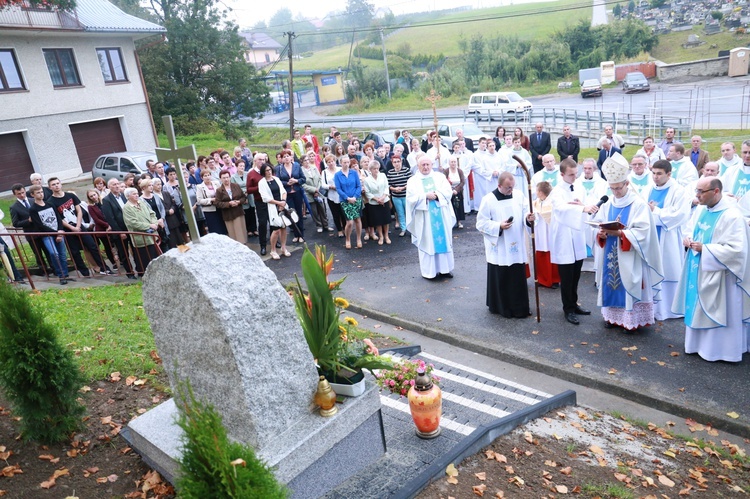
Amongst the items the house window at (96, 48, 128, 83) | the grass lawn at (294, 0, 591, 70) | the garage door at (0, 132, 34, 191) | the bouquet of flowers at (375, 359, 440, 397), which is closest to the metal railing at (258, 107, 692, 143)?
the house window at (96, 48, 128, 83)

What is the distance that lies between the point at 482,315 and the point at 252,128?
3264 cm

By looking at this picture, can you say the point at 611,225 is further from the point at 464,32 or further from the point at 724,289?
the point at 464,32

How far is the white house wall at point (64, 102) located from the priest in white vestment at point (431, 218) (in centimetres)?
2021

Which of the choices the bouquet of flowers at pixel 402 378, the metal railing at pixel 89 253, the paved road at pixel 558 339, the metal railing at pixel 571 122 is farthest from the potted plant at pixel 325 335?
the metal railing at pixel 571 122

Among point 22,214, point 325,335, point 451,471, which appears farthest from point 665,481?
point 22,214

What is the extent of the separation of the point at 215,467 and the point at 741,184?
972 cm

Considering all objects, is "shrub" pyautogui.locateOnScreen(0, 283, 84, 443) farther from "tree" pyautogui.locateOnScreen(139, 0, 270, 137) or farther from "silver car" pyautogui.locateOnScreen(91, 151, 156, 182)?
"tree" pyautogui.locateOnScreen(139, 0, 270, 137)

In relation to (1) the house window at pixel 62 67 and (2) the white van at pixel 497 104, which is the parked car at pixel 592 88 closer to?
(2) the white van at pixel 497 104

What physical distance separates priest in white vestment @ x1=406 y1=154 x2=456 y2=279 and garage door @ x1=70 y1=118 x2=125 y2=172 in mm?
21182

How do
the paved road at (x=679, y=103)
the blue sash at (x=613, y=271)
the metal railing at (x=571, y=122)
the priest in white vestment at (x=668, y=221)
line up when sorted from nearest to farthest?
the blue sash at (x=613, y=271)
the priest in white vestment at (x=668, y=221)
the metal railing at (x=571, y=122)
the paved road at (x=679, y=103)

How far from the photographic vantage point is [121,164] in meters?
20.5

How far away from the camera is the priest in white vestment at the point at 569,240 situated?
8.09 meters

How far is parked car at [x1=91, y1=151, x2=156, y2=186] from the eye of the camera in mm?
20072

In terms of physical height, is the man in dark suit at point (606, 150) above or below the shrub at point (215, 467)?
below
